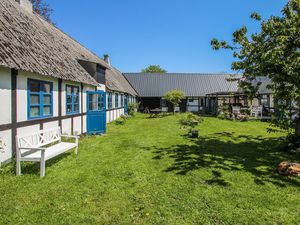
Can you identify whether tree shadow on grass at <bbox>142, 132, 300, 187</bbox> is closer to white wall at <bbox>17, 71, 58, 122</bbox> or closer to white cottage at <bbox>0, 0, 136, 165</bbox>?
white cottage at <bbox>0, 0, 136, 165</bbox>

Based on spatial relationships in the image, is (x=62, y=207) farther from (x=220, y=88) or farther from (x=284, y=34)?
(x=220, y=88)

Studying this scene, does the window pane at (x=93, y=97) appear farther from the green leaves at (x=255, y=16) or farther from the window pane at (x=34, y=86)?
the green leaves at (x=255, y=16)

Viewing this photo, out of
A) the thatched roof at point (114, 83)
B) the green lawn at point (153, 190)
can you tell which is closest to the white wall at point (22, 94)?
the green lawn at point (153, 190)

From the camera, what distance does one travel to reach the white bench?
5.86m

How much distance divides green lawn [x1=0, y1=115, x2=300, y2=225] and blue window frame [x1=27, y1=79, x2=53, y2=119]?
6.23 feet

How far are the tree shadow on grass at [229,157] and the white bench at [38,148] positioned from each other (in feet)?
10.7

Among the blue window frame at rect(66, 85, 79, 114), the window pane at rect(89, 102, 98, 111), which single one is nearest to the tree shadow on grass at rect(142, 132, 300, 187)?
the blue window frame at rect(66, 85, 79, 114)

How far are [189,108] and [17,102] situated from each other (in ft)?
94.7

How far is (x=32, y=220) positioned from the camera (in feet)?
12.7

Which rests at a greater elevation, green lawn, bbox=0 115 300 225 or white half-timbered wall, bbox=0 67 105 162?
white half-timbered wall, bbox=0 67 105 162

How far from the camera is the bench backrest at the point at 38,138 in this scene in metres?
6.42

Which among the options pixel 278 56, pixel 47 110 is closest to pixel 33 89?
pixel 47 110

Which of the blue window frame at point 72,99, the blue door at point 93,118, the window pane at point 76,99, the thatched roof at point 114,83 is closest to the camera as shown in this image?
the blue window frame at point 72,99

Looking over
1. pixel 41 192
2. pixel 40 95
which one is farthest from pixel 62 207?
pixel 40 95
